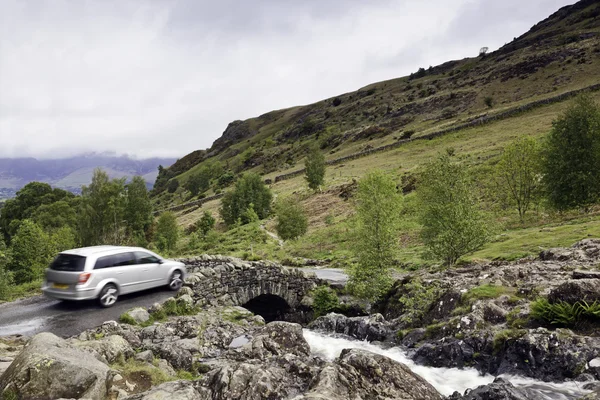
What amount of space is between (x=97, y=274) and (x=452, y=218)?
66.8ft

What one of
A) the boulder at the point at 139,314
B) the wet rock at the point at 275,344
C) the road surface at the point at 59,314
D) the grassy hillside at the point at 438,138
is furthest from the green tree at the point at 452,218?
the boulder at the point at 139,314

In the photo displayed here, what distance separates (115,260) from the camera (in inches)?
629

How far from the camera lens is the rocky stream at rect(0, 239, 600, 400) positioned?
8.69 meters

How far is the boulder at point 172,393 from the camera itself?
25.7ft

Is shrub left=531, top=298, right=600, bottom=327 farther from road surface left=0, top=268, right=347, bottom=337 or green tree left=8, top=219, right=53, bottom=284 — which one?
green tree left=8, top=219, right=53, bottom=284

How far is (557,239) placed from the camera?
26.0 metres

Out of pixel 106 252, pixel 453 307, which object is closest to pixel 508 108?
pixel 453 307

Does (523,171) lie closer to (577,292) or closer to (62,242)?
(577,292)

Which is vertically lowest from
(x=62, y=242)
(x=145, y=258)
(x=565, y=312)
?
(x=565, y=312)

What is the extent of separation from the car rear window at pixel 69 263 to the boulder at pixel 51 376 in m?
6.65

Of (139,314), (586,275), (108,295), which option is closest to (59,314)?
(108,295)

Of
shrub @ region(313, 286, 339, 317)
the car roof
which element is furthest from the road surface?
shrub @ region(313, 286, 339, 317)

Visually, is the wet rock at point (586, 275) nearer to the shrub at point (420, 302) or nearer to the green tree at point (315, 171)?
the shrub at point (420, 302)

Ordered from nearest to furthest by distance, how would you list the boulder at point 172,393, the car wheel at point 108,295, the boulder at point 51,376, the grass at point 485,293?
the boulder at point 51,376 < the boulder at point 172,393 < the car wheel at point 108,295 < the grass at point 485,293
